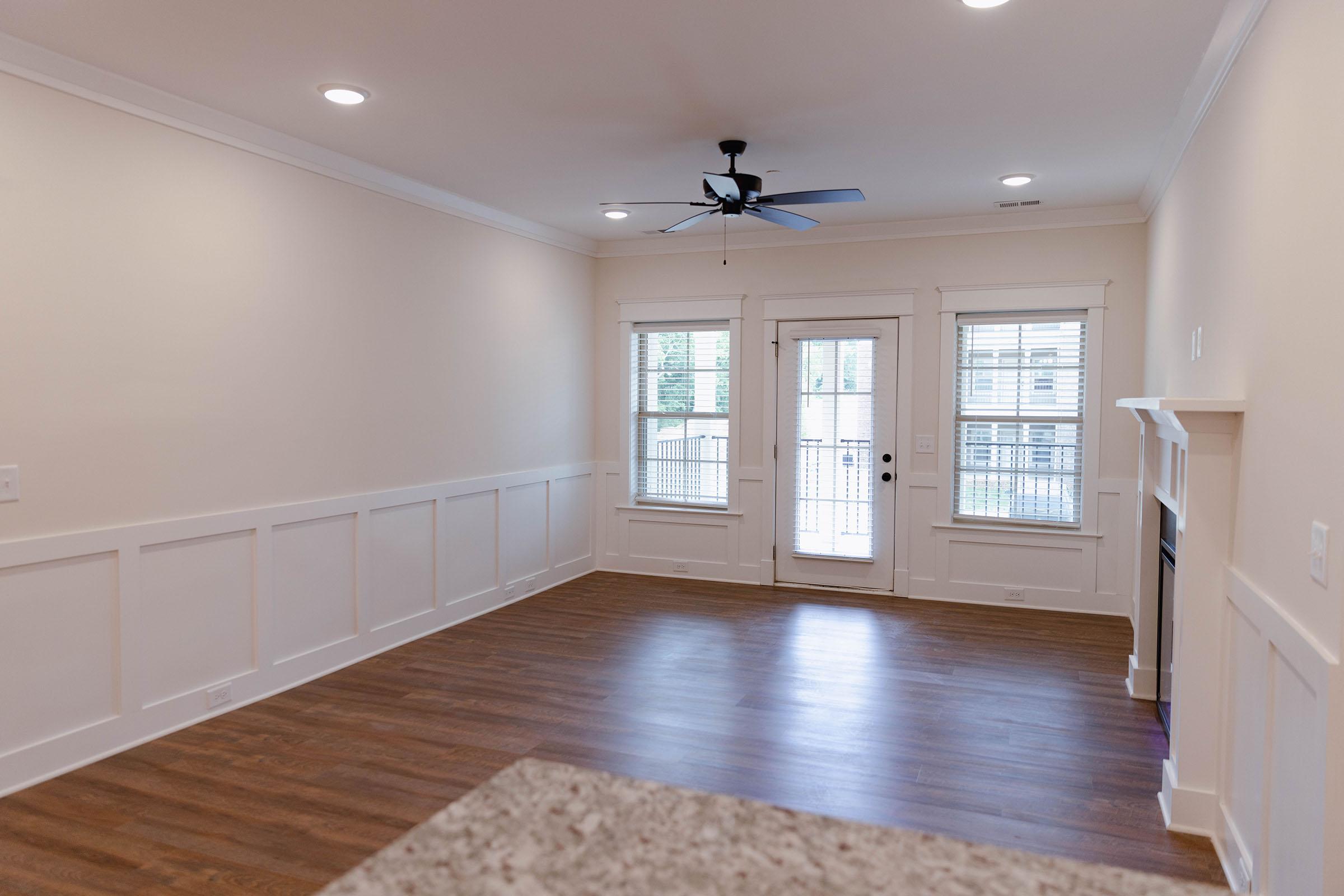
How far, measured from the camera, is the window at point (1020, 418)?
231 inches

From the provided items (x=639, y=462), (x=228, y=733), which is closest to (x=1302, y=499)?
(x=228, y=733)

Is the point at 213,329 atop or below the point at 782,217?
below

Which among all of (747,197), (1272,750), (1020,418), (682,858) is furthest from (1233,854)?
(1020,418)

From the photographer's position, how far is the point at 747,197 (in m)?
4.44

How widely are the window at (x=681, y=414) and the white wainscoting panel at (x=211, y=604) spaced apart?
5.41ft

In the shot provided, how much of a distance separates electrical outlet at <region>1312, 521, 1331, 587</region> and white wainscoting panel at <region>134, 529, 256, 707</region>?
156 inches

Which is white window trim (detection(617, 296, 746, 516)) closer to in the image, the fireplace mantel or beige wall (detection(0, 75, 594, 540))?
beige wall (detection(0, 75, 594, 540))

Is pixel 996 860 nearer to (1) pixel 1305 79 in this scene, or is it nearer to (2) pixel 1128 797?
(1) pixel 1305 79

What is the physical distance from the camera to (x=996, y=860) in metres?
0.80

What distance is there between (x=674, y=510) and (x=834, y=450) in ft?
4.63

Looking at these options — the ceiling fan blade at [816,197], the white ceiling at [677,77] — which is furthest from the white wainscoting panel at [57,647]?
the ceiling fan blade at [816,197]

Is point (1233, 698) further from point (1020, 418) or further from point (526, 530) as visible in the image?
point (526, 530)

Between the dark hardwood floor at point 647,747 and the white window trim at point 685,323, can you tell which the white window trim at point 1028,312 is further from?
the white window trim at point 685,323

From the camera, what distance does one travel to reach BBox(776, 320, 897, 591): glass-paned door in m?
6.33
